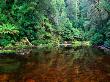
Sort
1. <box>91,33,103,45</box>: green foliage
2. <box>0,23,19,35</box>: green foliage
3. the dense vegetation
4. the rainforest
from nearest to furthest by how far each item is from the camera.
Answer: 1. the rainforest
2. <box>0,23,19,35</box>: green foliage
3. the dense vegetation
4. <box>91,33,103,45</box>: green foliage

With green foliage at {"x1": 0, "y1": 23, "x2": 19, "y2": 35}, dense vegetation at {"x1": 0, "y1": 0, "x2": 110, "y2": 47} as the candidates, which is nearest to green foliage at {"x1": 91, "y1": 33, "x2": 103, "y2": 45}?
dense vegetation at {"x1": 0, "y1": 0, "x2": 110, "y2": 47}

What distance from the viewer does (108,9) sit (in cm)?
4362

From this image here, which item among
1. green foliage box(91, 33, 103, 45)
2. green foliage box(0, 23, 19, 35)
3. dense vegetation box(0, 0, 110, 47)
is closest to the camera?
green foliage box(0, 23, 19, 35)

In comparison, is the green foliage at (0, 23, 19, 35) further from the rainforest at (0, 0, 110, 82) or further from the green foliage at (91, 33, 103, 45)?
the green foliage at (91, 33, 103, 45)

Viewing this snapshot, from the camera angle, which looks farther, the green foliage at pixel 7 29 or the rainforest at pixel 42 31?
the green foliage at pixel 7 29

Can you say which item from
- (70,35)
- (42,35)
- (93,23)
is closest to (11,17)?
(42,35)

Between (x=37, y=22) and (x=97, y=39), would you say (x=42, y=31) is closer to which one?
(x=37, y=22)

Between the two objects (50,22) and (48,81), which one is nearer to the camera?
(48,81)

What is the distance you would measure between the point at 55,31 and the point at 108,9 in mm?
22755

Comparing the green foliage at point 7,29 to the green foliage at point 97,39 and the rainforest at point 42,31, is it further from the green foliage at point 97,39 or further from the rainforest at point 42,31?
the green foliage at point 97,39

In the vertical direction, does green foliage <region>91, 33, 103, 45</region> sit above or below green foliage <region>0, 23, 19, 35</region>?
below

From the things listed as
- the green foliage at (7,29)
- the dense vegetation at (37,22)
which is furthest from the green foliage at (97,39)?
the green foliage at (7,29)

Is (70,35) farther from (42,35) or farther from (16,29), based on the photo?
(16,29)

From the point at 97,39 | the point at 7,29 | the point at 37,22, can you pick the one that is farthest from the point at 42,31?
the point at 7,29
